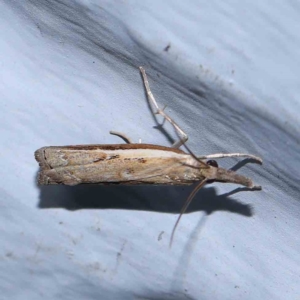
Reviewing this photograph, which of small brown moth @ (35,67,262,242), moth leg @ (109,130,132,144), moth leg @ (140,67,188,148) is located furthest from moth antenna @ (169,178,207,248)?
moth leg @ (109,130,132,144)

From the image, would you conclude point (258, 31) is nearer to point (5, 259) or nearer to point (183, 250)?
point (183, 250)

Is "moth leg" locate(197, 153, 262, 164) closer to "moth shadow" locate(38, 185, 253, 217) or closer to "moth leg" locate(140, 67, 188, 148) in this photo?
"moth leg" locate(140, 67, 188, 148)

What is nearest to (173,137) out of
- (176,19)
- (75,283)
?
(176,19)

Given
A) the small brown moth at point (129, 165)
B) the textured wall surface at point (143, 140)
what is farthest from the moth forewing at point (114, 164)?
the textured wall surface at point (143, 140)

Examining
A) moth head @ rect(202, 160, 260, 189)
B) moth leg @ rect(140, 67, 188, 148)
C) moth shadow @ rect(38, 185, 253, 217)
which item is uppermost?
moth leg @ rect(140, 67, 188, 148)

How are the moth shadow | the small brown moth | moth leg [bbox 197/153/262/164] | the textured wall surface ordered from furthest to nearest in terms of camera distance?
the moth shadow, the small brown moth, moth leg [bbox 197/153/262/164], the textured wall surface

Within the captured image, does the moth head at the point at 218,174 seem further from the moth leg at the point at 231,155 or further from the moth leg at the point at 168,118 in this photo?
the moth leg at the point at 168,118

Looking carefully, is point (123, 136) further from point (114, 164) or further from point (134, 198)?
point (134, 198)
